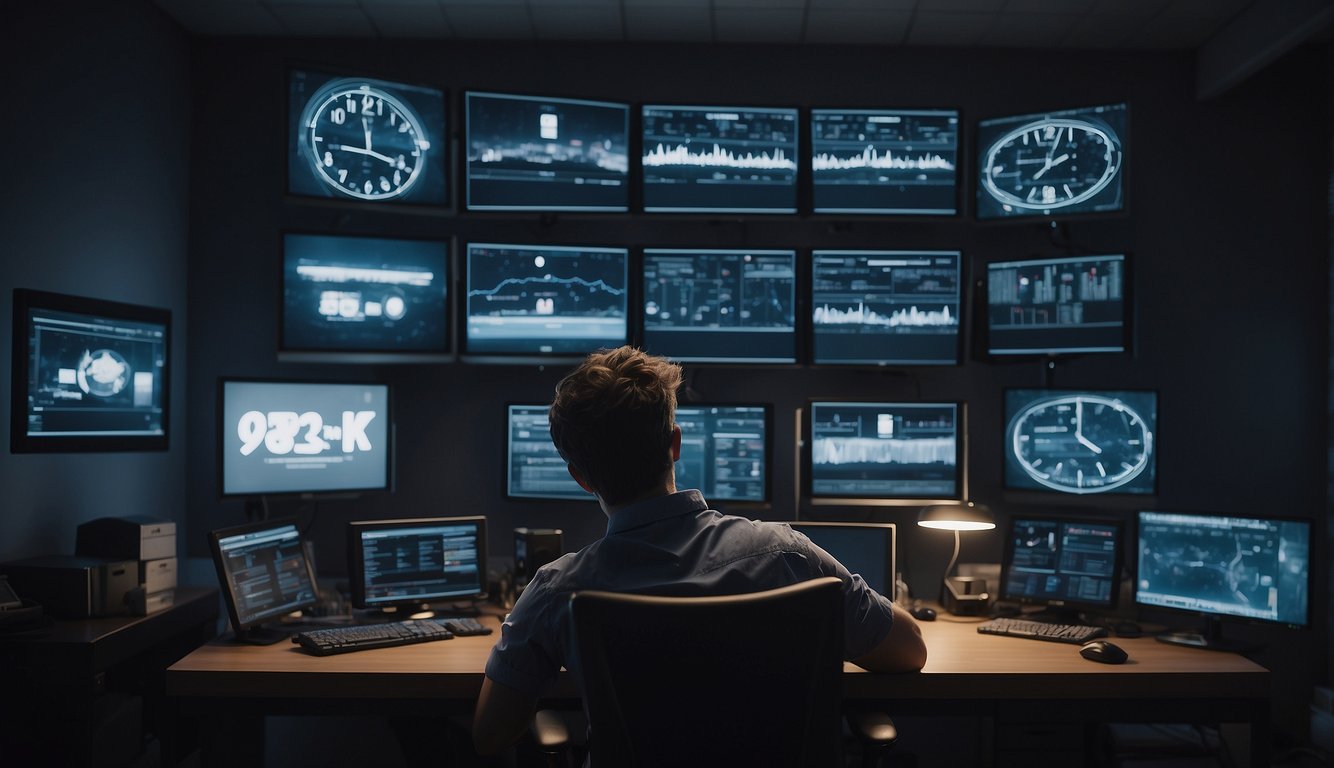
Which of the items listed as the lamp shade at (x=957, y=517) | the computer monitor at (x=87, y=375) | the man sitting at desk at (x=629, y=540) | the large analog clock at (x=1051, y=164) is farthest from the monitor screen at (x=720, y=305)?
the computer monitor at (x=87, y=375)

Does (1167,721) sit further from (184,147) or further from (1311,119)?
(184,147)

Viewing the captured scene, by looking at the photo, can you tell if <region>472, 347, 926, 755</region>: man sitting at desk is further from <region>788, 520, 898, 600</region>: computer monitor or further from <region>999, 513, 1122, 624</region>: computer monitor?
<region>999, 513, 1122, 624</region>: computer monitor

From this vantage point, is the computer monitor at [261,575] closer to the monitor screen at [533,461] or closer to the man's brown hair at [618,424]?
the monitor screen at [533,461]

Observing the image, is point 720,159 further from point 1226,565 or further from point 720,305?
point 1226,565

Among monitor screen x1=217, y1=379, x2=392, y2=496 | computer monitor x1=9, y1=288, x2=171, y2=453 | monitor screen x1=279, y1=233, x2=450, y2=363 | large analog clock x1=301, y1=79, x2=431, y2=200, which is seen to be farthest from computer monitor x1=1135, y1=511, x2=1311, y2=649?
computer monitor x1=9, y1=288, x2=171, y2=453

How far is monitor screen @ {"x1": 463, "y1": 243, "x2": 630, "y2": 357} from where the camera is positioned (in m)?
3.04

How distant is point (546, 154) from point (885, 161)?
115cm

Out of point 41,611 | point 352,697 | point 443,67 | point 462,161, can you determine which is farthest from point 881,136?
point 41,611

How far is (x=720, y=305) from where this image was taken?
307 centimetres

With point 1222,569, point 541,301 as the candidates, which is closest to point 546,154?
point 541,301

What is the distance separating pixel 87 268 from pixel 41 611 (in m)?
1.11

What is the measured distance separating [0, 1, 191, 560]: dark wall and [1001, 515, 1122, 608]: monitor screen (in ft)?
9.65

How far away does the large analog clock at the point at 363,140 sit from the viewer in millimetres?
2908

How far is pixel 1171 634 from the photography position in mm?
2695
